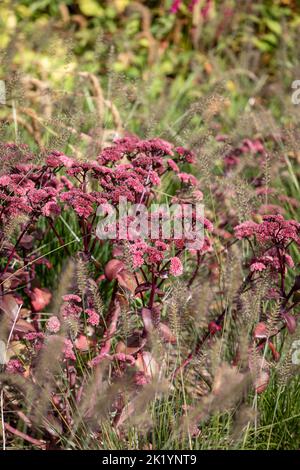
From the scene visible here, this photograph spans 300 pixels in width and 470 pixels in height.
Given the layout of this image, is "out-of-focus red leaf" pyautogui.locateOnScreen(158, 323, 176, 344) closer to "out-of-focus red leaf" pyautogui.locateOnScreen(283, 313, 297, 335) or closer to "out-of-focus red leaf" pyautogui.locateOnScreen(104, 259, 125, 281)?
"out-of-focus red leaf" pyautogui.locateOnScreen(104, 259, 125, 281)

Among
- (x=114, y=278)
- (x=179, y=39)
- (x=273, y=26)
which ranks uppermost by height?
(x=114, y=278)

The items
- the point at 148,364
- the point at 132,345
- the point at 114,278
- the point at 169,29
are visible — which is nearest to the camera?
the point at 148,364

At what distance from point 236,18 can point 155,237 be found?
4.01 m

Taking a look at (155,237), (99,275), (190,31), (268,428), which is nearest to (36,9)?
(190,31)

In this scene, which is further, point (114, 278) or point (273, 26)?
point (273, 26)

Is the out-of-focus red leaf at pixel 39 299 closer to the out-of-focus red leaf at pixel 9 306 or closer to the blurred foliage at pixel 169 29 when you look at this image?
the out-of-focus red leaf at pixel 9 306

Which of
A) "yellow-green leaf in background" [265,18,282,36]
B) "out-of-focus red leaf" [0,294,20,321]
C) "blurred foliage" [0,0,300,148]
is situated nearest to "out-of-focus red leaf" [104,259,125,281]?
"out-of-focus red leaf" [0,294,20,321]

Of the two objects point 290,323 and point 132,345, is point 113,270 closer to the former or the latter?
point 132,345

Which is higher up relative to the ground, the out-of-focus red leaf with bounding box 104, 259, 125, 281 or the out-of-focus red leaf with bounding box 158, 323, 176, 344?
the out-of-focus red leaf with bounding box 104, 259, 125, 281

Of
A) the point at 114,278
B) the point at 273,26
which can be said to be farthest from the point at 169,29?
the point at 114,278

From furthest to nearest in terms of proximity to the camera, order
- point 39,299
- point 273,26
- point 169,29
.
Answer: point 273,26 → point 169,29 → point 39,299

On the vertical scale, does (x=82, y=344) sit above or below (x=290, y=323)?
below

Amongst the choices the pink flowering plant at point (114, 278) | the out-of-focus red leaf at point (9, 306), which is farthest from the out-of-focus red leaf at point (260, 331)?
the out-of-focus red leaf at point (9, 306)
